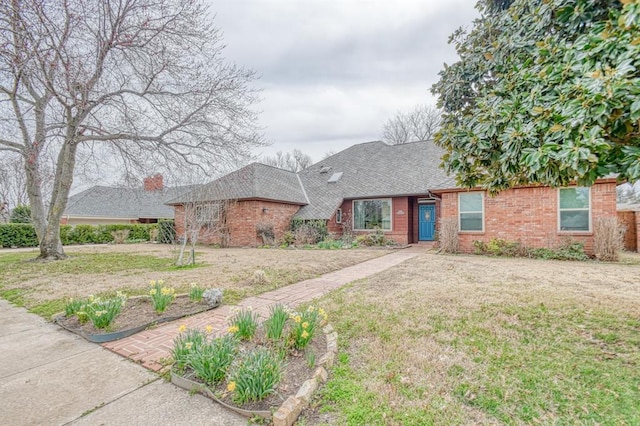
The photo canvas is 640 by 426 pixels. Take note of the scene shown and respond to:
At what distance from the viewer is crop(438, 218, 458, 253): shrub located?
1191cm

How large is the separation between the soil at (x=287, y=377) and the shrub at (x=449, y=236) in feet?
31.9

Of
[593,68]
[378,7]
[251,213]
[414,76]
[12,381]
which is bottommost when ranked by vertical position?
[12,381]

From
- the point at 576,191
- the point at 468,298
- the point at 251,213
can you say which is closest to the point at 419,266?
the point at 468,298

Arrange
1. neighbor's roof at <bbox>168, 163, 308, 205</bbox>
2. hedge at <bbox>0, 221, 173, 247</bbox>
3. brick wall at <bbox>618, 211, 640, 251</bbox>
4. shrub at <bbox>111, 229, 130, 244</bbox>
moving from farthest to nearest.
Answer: shrub at <bbox>111, 229, 130, 244</bbox> → hedge at <bbox>0, 221, 173, 247</bbox> → neighbor's roof at <bbox>168, 163, 308, 205</bbox> → brick wall at <bbox>618, 211, 640, 251</bbox>

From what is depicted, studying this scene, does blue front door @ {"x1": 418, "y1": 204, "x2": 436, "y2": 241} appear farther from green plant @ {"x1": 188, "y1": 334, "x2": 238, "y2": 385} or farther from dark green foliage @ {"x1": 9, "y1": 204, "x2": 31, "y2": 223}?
dark green foliage @ {"x1": 9, "y1": 204, "x2": 31, "y2": 223}

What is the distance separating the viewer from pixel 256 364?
2588 millimetres

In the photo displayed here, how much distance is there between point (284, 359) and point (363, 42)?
10987 millimetres

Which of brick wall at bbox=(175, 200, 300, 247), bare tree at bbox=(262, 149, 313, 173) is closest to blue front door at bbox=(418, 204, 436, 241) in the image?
brick wall at bbox=(175, 200, 300, 247)

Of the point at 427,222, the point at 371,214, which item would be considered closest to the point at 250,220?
the point at 371,214

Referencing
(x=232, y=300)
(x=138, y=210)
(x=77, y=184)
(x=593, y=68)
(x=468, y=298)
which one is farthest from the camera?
(x=138, y=210)

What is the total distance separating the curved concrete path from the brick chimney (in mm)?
6775

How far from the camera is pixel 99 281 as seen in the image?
7.25 m

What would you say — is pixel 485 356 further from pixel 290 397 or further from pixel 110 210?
pixel 110 210

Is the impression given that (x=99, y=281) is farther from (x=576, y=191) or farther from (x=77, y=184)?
(x=576, y=191)
